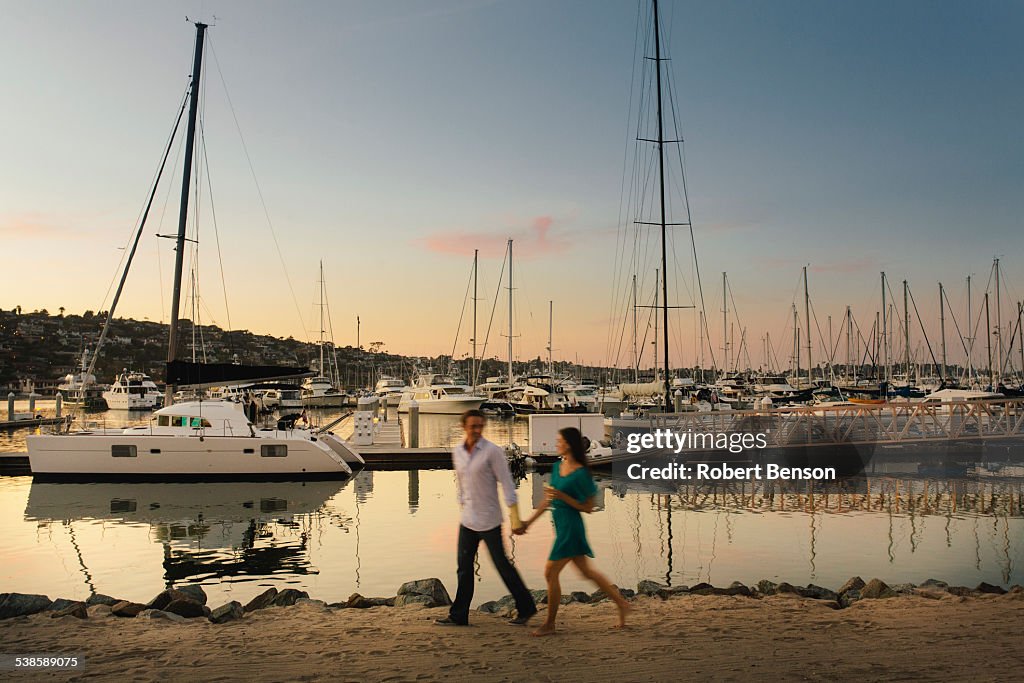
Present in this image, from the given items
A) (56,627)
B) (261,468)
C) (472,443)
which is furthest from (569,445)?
(261,468)

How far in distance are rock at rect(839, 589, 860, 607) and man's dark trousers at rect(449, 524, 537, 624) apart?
12.2 feet

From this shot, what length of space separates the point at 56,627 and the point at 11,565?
24.2 feet

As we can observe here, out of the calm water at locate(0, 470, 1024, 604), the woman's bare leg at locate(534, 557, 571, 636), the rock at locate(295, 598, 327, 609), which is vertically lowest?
the calm water at locate(0, 470, 1024, 604)

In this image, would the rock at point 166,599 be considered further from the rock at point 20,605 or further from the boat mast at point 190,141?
the boat mast at point 190,141

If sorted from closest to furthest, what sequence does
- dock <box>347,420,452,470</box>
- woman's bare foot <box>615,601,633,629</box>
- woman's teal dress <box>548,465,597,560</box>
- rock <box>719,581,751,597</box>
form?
1. woman's teal dress <box>548,465,597,560</box>
2. woman's bare foot <box>615,601,633,629</box>
3. rock <box>719,581,751,597</box>
4. dock <box>347,420,452,470</box>

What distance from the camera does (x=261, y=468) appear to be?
23.6m

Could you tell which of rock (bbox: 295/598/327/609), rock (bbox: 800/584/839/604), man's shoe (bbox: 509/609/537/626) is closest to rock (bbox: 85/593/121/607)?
rock (bbox: 295/598/327/609)

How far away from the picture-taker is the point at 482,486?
23.1 ft

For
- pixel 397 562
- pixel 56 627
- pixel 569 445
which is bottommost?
pixel 397 562

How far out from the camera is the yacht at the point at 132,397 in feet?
254

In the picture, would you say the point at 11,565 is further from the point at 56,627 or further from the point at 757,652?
the point at 757,652

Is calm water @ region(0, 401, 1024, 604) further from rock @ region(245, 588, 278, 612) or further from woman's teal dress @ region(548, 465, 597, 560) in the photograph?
woman's teal dress @ region(548, 465, 597, 560)

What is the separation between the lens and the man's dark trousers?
7.04 meters

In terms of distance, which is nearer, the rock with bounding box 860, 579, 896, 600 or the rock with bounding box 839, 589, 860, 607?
the rock with bounding box 839, 589, 860, 607
